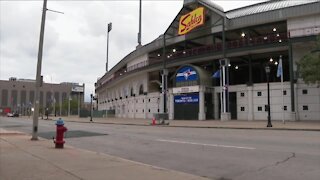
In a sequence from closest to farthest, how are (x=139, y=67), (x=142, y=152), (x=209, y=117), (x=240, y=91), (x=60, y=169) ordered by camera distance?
(x=60, y=169), (x=142, y=152), (x=240, y=91), (x=209, y=117), (x=139, y=67)

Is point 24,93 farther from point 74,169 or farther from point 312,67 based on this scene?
point 74,169

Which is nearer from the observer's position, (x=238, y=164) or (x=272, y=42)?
(x=238, y=164)

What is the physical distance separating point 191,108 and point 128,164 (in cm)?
4121

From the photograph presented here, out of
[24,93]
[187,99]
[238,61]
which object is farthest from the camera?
[24,93]

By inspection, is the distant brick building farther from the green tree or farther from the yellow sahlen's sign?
the green tree

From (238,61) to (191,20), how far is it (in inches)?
354

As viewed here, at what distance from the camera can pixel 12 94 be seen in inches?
6191

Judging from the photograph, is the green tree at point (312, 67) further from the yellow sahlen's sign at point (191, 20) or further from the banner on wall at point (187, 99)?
the yellow sahlen's sign at point (191, 20)

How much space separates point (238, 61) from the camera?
174ft

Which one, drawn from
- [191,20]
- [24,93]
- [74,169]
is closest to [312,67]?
[191,20]

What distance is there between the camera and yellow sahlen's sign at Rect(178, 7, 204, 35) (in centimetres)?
5066

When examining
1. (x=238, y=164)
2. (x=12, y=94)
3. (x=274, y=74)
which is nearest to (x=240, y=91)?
(x=274, y=74)

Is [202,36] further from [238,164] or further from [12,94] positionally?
[12,94]

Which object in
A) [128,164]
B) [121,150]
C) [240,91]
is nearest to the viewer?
[128,164]
